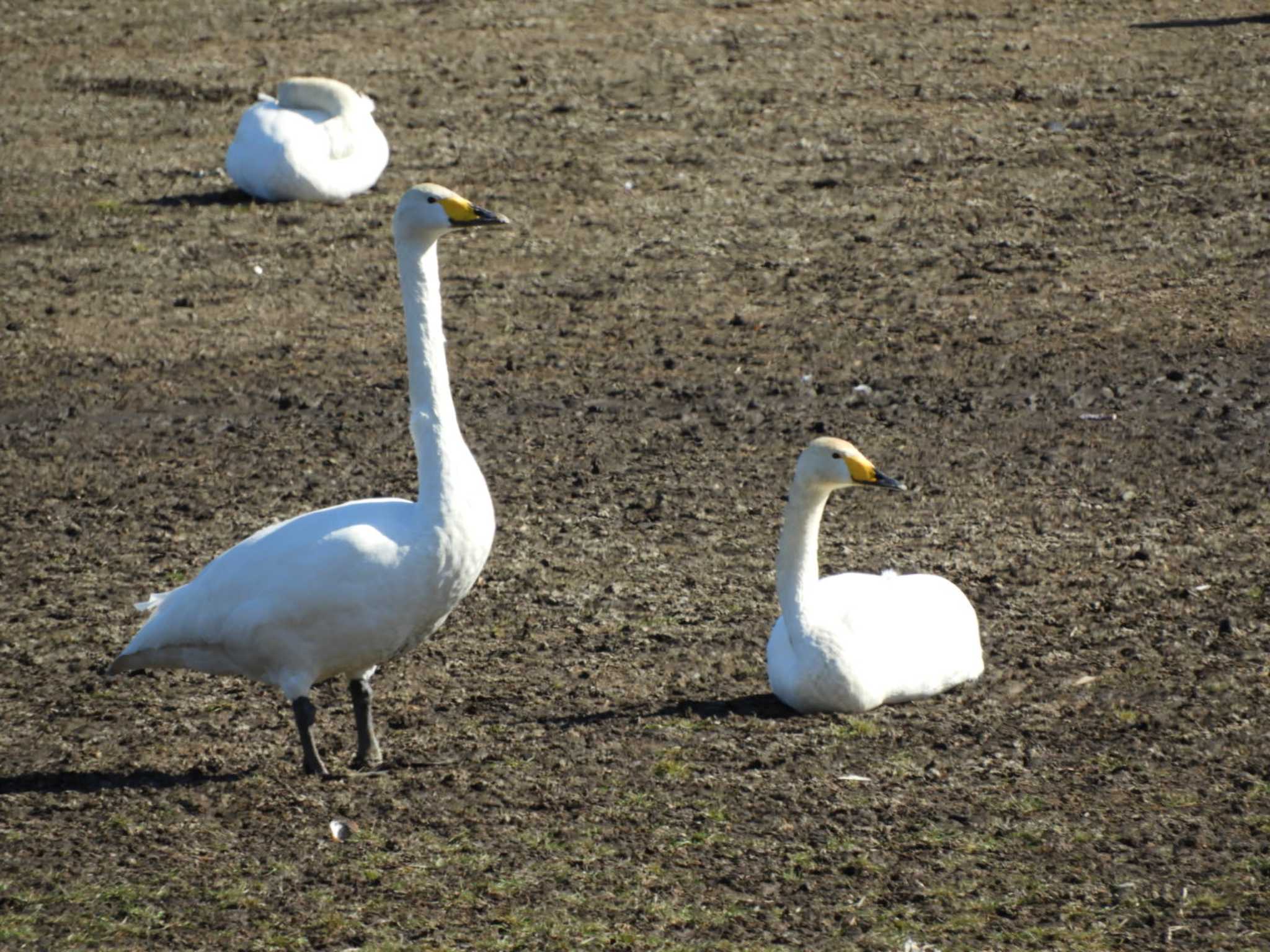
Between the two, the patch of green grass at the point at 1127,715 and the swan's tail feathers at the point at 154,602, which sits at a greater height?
the swan's tail feathers at the point at 154,602

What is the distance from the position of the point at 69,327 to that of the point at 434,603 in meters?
5.86

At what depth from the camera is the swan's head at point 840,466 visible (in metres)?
5.78

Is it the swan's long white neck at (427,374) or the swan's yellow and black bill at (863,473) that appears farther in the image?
the swan's yellow and black bill at (863,473)

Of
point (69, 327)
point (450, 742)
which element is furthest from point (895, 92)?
point (450, 742)

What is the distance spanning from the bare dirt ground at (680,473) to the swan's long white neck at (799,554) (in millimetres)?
394

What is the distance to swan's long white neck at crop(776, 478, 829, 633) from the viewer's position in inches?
231

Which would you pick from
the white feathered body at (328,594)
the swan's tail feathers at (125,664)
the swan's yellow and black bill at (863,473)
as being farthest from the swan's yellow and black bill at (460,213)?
the swan's tail feathers at (125,664)

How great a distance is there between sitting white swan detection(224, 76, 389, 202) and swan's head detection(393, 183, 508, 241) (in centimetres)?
686

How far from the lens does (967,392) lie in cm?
899

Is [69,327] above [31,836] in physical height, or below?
above

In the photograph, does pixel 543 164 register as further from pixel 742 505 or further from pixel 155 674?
pixel 155 674

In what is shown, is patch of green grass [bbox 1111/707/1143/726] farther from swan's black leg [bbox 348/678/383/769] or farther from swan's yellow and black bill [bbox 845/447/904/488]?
swan's black leg [bbox 348/678/383/769]

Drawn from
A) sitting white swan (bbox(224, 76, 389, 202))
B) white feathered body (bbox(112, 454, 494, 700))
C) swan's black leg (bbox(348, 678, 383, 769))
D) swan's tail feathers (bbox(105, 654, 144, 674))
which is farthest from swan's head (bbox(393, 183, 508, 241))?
sitting white swan (bbox(224, 76, 389, 202))

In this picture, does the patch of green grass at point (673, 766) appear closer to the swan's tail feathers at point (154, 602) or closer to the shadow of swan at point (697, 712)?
the shadow of swan at point (697, 712)
